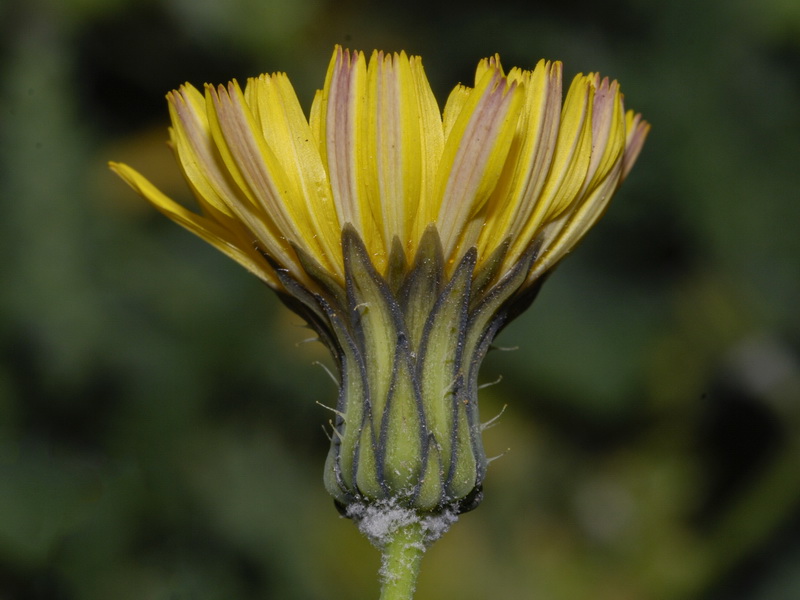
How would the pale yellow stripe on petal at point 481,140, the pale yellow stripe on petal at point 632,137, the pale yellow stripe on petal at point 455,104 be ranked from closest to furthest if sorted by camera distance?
the pale yellow stripe on petal at point 481,140 < the pale yellow stripe on petal at point 455,104 < the pale yellow stripe on petal at point 632,137

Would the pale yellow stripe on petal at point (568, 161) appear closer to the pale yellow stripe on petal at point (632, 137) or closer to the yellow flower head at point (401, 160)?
the yellow flower head at point (401, 160)

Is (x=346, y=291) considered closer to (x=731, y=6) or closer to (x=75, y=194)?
(x=75, y=194)

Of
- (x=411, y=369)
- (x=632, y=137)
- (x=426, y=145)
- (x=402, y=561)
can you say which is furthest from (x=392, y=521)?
(x=632, y=137)

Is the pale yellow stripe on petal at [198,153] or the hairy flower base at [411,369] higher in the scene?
the pale yellow stripe on petal at [198,153]

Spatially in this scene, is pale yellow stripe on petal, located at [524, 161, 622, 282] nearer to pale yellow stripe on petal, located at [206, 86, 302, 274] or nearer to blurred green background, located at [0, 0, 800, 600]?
pale yellow stripe on petal, located at [206, 86, 302, 274]

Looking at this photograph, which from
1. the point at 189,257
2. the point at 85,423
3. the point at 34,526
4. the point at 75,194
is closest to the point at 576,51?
the point at 189,257

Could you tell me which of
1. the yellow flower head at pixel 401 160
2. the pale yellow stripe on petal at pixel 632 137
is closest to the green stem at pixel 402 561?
the yellow flower head at pixel 401 160

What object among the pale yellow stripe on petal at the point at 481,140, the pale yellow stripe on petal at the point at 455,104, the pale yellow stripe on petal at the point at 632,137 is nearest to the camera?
the pale yellow stripe on petal at the point at 481,140
